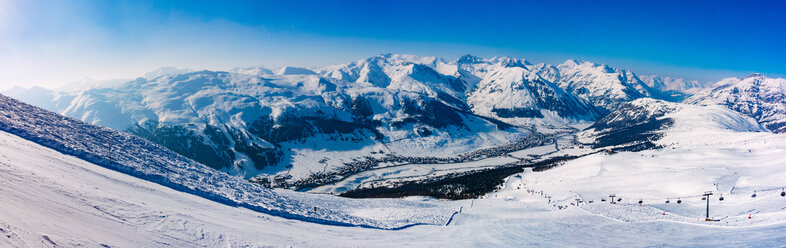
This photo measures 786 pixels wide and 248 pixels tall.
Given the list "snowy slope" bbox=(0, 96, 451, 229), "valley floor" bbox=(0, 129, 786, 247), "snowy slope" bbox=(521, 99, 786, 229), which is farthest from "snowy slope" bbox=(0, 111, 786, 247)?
"snowy slope" bbox=(0, 96, 451, 229)

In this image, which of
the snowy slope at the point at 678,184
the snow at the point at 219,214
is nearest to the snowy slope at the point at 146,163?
the snow at the point at 219,214

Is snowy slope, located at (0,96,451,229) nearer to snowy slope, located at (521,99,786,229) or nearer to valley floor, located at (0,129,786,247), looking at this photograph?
valley floor, located at (0,129,786,247)

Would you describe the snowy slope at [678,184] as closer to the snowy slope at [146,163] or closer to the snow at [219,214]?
the snow at [219,214]

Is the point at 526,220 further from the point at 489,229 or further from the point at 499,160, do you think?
the point at 499,160

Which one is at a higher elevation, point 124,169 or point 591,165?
point 591,165

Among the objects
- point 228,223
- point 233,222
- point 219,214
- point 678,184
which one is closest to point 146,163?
point 219,214

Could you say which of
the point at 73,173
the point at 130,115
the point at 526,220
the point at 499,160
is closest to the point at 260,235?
the point at 73,173
